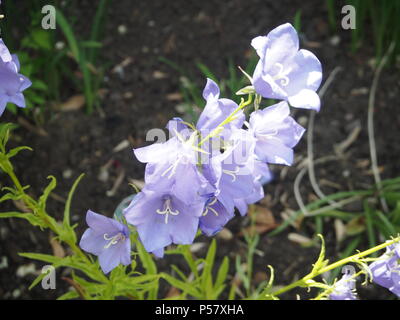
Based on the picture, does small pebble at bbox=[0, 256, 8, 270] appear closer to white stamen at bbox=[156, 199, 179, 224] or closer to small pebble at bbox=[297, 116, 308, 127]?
white stamen at bbox=[156, 199, 179, 224]

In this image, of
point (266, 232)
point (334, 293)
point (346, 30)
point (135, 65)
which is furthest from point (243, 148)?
point (346, 30)

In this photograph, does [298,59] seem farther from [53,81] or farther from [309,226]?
[53,81]

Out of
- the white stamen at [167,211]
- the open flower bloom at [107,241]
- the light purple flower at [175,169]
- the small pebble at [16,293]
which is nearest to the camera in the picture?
the light purple flower at [175,169]

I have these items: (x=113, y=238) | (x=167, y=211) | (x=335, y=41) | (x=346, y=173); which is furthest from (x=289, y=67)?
(x=335, y=41)

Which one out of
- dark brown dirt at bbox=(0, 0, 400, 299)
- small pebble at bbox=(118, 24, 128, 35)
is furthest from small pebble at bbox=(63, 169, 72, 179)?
small pebble at bbox=(118, 24, 128, 35)

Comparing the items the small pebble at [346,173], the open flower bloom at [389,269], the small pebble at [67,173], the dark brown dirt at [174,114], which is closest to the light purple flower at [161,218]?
the open flower bloom at [389,269]

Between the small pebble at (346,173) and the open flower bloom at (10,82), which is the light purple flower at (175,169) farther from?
the small pebble at (346,173)
